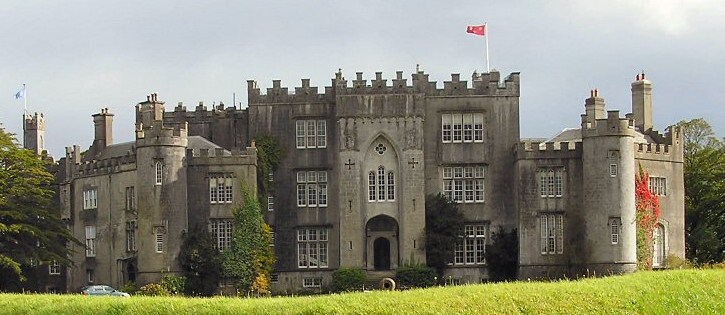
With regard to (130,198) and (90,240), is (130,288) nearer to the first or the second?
(130,198)

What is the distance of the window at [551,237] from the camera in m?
76.7

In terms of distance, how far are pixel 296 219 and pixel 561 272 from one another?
13.2 meters

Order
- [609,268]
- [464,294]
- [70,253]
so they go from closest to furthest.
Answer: [464,294]
[609,268]
[70,253]

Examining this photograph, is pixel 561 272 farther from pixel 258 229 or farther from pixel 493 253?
pixel 258 229

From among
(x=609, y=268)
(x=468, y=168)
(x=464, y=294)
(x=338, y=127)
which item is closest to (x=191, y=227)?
(x=338, y=127)

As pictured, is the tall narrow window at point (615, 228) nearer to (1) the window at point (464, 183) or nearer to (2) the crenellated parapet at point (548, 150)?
(2) the crenellated parapet at point (548, 150)

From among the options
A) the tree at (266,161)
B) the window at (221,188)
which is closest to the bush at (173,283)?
the window at (221,188)

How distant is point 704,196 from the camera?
3295 inches

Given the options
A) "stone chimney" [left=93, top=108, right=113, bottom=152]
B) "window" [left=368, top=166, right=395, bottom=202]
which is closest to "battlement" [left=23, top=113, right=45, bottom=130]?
"stone chimney" [left=93, top=108, right=113, bottom=152]

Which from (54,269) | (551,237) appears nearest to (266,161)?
(54,269)

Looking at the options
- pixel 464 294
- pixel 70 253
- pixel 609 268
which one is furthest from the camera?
pixel 70 253

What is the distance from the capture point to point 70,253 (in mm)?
80500

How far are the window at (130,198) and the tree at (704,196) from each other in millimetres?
27753

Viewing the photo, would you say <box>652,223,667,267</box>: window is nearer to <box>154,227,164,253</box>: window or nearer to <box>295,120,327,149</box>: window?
<box>295,120,327,149</box>: window
